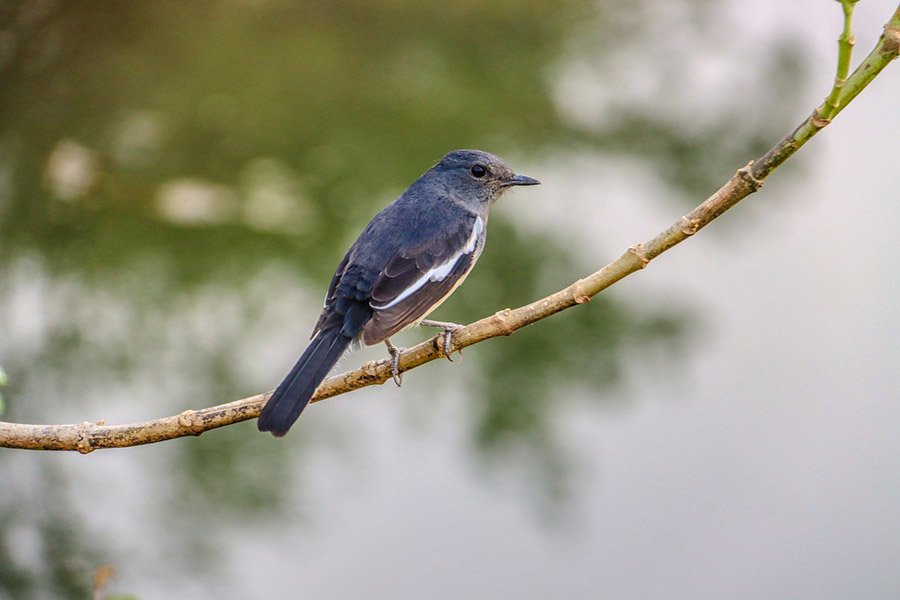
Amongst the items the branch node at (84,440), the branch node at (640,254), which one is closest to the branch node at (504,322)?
the branch node at (640,254)

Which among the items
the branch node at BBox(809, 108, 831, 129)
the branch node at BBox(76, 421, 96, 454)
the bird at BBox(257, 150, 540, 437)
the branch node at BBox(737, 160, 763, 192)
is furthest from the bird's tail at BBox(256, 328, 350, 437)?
the branch node at BBox(809, 108, 831, 129)

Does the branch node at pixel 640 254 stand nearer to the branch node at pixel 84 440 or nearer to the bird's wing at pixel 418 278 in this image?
the bird's wing at pixel 418 278

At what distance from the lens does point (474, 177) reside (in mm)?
2805

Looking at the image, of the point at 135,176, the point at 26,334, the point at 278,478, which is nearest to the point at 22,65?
the point at 135,176

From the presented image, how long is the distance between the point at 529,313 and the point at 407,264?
0.70 meters

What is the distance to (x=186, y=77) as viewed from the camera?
458 cm

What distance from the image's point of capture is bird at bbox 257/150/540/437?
2.21m

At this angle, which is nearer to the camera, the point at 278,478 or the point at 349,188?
the point at 278,478

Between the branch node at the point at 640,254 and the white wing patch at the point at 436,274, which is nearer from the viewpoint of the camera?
the branch node at the point at 640,254

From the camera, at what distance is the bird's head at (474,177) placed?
9.10ft

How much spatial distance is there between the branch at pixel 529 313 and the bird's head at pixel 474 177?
2.64 feet

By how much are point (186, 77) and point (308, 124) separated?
0.60 metres

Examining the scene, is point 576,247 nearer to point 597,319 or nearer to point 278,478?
point 597,319

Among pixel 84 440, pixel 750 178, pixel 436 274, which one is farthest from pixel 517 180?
pixel 84 440
